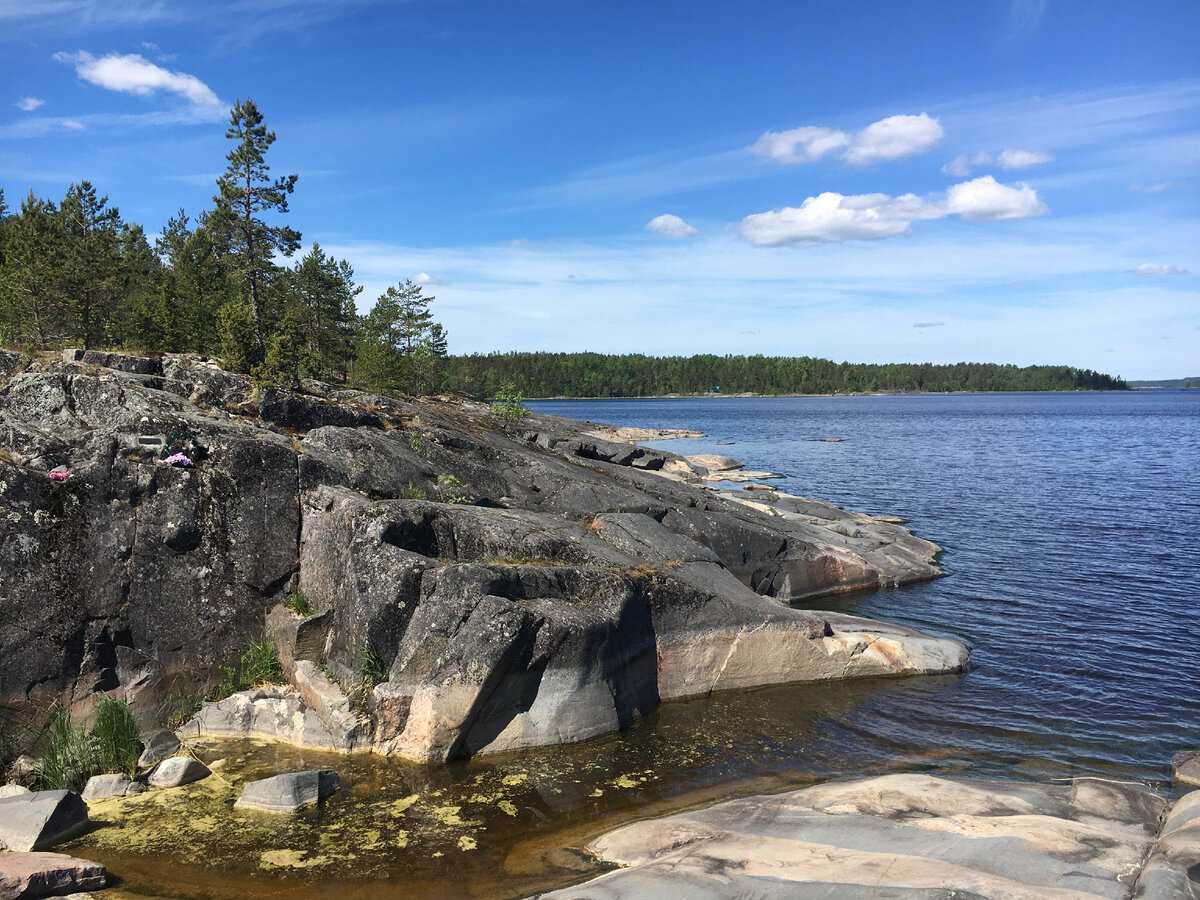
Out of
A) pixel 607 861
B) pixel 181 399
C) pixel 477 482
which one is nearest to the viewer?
pixel 607 861

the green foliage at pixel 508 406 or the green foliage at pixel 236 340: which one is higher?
the green foliage at pixel 236 340

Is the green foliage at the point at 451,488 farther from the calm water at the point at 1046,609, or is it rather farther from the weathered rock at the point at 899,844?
the calm water at the point at 1046,609

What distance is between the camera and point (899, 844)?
10.7m

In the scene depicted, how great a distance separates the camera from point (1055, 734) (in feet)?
54.4

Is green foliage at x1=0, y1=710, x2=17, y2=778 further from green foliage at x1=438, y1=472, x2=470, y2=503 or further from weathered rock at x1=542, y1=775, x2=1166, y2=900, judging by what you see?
weathered rock at x1=542, y1=775, x2=1166, y2=900

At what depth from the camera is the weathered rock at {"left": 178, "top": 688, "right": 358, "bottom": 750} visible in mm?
15305

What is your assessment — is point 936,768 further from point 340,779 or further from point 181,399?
point 181,399

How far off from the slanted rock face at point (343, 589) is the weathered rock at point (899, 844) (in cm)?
458

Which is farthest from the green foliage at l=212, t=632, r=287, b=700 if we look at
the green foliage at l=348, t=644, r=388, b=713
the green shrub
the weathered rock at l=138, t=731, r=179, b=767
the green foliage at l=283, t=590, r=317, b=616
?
the green shrub

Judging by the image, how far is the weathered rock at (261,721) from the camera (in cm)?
1530

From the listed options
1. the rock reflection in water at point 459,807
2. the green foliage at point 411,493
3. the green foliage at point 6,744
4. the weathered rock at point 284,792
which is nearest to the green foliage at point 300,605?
the rock reflection in water at point 459,807

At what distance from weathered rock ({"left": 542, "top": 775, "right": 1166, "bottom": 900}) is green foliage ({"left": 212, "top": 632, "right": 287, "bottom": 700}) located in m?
9.10

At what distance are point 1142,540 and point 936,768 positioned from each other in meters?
28.0

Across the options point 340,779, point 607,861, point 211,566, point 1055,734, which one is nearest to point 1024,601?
point 1055,734
